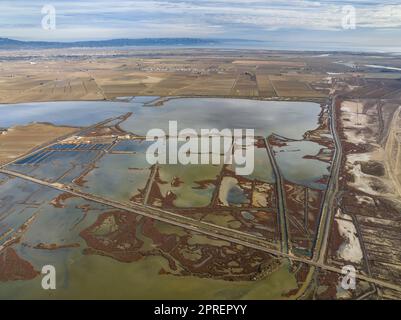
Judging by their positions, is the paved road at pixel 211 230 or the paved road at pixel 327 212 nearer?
the paved road at pixel 211 230

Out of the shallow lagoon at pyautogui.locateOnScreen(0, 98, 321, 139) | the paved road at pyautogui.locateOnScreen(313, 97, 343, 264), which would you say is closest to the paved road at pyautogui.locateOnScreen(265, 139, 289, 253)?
the paved road at pyautogui.locateOnScreen(313, 97, 343, 264)

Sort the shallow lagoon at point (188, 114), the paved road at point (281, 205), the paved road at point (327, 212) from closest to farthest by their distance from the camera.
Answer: the paved road at point (327, 212) < the paved road at point (281, 205) < the shallow lagoon at point (188, 114)

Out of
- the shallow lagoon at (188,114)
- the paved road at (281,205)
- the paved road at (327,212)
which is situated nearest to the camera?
the paved road at (327,212)

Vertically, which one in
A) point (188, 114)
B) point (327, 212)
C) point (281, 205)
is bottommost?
point (327, 212)

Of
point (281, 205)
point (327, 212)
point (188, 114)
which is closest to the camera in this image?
point (327, 212)

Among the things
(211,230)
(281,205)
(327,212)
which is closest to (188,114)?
(281,205)

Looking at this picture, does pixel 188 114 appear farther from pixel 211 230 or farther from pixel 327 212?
pixel 211 230

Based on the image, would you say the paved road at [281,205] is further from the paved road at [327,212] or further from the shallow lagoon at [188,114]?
the shallow lagoon at [188,114]

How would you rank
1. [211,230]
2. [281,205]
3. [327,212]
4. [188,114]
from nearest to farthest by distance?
[211,230], [327,212], [281,205], [188,114]

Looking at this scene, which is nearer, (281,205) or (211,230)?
(211,230)

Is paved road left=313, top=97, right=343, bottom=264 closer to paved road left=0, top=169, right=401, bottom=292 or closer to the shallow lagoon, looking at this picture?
paved road left=0, top=169, right=401, bottom=292

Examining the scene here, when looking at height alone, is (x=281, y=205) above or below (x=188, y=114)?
below

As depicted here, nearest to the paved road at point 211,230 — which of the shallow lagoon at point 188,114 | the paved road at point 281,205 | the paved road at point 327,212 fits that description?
the paved road at point 281,205
